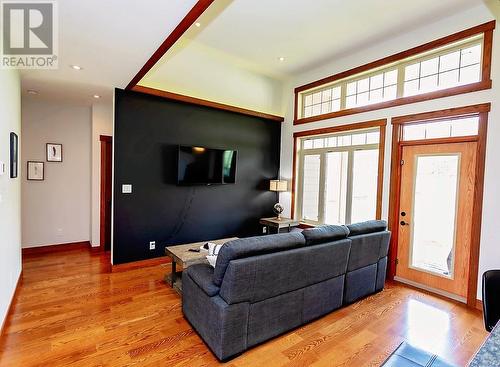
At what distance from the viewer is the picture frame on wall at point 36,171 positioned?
4.52 meters

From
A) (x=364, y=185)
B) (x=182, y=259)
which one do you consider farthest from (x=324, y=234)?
(x=364, y=185)

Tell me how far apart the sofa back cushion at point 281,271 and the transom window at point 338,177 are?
5.97ft

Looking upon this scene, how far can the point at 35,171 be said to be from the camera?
4.57 metres

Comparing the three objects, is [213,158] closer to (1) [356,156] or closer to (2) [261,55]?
(2) [261,55]

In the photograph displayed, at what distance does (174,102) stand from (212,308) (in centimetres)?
344

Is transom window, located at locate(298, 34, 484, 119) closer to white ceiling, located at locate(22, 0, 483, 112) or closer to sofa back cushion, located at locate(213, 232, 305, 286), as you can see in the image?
white ceiling, located at locate(22, 0, 483, 112)

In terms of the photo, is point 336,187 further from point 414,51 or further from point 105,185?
point 105,185

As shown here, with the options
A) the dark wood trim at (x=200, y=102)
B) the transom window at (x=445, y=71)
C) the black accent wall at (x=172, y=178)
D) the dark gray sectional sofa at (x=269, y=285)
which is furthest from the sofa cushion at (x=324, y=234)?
the dark wood trim at (x=200, y=102)

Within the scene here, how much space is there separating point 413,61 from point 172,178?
4127 mm

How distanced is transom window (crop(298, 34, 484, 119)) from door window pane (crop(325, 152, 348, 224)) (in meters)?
0.92

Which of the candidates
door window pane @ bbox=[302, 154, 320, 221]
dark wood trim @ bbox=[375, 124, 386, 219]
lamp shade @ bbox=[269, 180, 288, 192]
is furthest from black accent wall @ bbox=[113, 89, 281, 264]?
dark wood trim @ bbox=[375, 124, 386, 219]

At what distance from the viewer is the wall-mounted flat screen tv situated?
14.3 ft

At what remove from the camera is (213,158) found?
4676mm

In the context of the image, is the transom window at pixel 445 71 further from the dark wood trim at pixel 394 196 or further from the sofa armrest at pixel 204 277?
the sofa armrest at pixel 204 277
